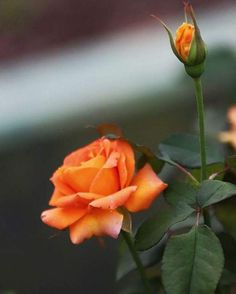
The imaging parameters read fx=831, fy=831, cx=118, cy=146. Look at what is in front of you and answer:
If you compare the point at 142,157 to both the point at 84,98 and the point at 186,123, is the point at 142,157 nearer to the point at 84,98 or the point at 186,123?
the point at 186,123

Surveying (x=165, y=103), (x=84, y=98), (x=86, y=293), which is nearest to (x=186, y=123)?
(x=165, y=103)

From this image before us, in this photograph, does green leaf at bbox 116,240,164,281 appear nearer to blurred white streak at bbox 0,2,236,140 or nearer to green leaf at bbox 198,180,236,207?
green leaf at bbox 198,180,236,207

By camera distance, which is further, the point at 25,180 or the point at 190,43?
the point at 25,180

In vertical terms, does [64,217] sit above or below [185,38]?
below

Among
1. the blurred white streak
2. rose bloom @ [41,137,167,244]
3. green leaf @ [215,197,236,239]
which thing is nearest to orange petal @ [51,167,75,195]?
rose bloom @ [41,137,167,244]

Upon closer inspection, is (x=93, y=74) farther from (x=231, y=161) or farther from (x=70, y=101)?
(x=231, y=161)

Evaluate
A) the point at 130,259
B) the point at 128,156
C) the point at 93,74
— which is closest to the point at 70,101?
the point at 93,74
